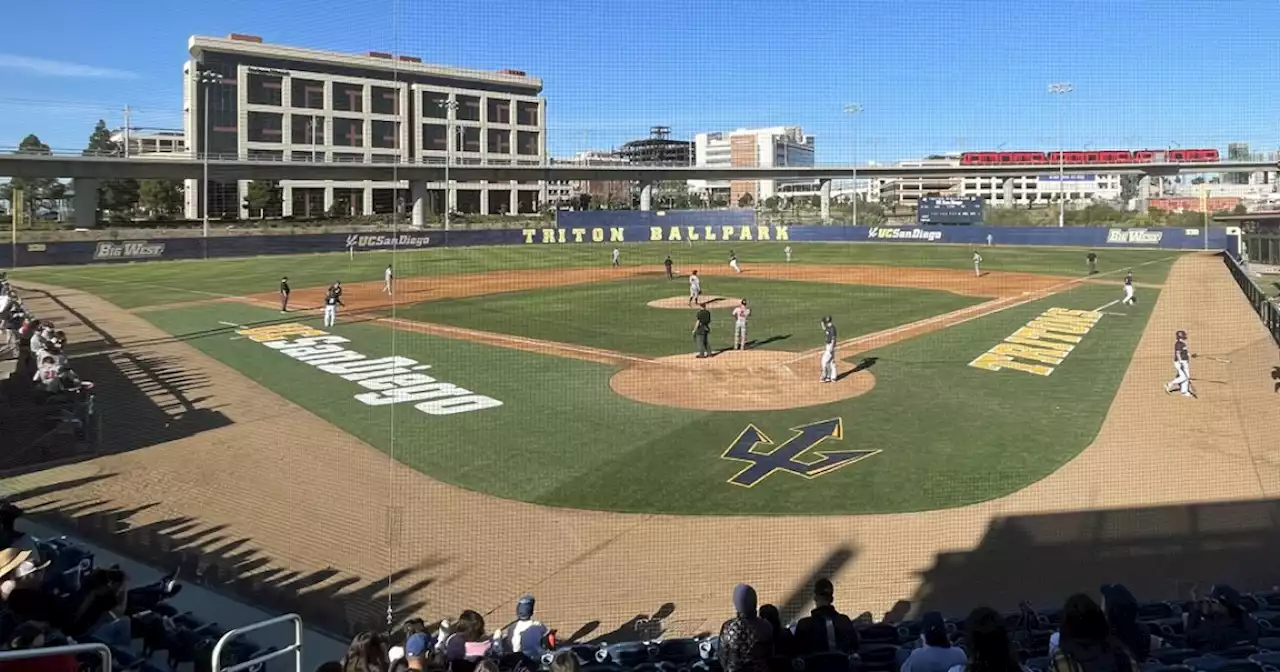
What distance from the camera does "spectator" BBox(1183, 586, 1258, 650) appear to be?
4566 millimetres

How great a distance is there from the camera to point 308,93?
103ft

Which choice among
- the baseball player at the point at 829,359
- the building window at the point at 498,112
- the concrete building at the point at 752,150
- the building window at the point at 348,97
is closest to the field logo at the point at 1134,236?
the concrete building at the point at 752,150

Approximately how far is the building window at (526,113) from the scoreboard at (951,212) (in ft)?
91.4

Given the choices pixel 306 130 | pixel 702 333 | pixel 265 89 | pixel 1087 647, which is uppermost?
pixel 265 89

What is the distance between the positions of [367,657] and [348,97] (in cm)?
3119

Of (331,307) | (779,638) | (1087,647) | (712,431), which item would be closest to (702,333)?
(712,431)

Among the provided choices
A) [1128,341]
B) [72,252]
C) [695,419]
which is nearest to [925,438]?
[695,419]

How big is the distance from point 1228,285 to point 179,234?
37115 millimetres

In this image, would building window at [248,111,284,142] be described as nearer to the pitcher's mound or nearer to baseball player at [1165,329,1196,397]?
the pitcher's mound

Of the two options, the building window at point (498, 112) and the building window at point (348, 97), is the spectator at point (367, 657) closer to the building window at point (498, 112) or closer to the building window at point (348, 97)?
the building window at point (498, 112)

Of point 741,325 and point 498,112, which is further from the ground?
point 498,112

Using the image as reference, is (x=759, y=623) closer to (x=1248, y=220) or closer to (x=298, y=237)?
(x=298, y=237)

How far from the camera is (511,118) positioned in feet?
84.7

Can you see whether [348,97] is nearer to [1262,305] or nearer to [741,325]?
[741,325]
